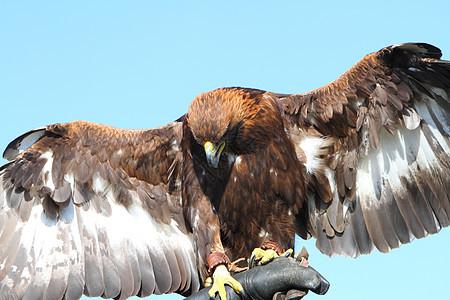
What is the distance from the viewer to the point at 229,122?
23.3 feet

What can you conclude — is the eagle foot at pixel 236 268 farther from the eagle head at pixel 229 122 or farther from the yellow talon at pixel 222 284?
the eagle head at pixel 229 122

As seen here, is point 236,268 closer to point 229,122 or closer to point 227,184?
point 227,184

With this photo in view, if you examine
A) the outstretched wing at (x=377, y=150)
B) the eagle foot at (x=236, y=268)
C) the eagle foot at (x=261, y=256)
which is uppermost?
the outstretched wing at (x=377, y=150)

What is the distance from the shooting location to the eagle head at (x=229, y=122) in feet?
23.0

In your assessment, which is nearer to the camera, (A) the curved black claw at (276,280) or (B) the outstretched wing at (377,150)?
(A) the curved black claw at (276,280)

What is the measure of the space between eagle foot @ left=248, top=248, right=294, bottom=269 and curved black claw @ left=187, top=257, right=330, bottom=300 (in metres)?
0.16

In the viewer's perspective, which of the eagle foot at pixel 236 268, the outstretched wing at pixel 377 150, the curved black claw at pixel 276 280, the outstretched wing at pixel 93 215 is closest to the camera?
the curved black claw at pixel 276 280

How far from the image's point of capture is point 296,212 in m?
7.52

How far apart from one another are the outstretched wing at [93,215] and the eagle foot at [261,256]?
111 cm

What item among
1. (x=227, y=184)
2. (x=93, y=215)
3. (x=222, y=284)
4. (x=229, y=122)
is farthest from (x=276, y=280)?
(x=93, y=215)

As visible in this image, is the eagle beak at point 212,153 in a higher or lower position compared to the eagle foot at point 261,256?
higher

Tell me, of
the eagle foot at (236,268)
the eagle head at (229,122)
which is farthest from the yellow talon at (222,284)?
the eagle head at (229,122)

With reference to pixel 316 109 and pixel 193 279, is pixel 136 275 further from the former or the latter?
pixel 316 109

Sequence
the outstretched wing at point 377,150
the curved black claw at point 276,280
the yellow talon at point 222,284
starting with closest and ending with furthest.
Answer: the curved black claw at point 276,280
the yellow talon at point 222,284
the outstretched wing at point 377,150
